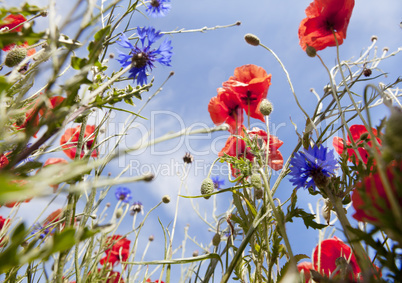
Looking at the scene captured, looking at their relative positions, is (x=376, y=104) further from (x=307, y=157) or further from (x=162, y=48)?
(x=162, y=48)

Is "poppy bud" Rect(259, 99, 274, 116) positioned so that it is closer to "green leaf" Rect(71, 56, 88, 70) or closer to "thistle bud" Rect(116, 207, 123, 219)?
"green leaf" Rect(71, 56, 88, 70)

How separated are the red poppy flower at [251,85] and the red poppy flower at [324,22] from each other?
169mm

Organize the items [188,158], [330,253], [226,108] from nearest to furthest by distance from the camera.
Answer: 1. [330,253]
2. [226,108]
3. [188,158]

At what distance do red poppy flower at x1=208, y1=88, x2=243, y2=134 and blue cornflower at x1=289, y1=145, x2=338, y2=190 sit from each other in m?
0.49

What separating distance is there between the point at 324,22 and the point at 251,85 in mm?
272

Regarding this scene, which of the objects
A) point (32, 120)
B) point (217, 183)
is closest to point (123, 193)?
point (217, 183)

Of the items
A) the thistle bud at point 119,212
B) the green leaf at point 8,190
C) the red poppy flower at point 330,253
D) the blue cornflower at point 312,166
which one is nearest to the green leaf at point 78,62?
the green leaf at point 8,190

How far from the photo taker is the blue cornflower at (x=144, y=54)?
616 mm

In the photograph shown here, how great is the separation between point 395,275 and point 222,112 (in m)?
0.86

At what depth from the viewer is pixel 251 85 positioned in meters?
0.99

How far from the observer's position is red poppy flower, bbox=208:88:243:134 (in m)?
1.04

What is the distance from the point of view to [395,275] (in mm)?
250

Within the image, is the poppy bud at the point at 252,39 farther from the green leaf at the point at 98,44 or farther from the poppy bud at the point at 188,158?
the poppy bud at the point at 188,158

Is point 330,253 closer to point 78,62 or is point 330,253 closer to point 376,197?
point 376,197
